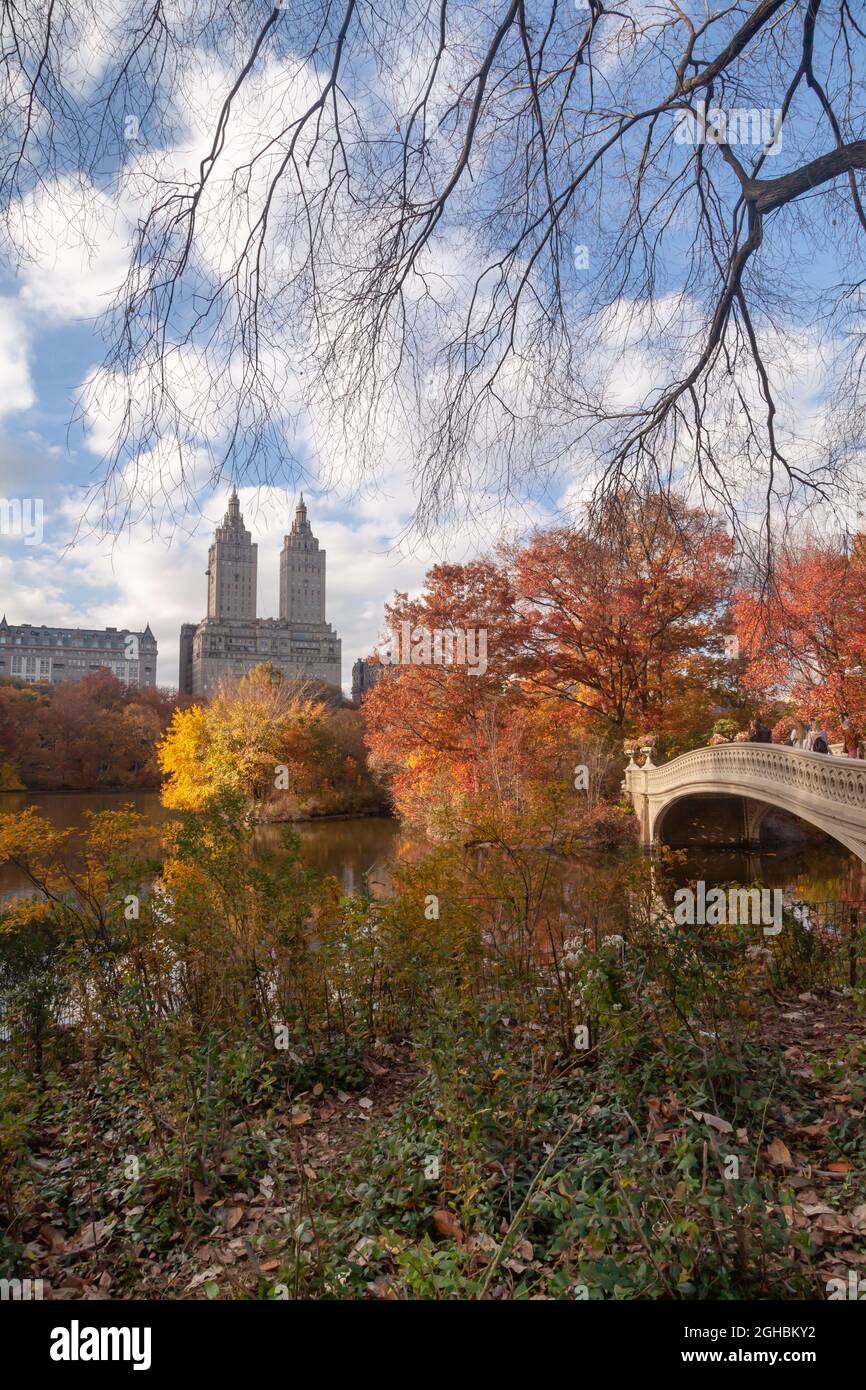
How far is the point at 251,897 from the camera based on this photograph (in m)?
4.57

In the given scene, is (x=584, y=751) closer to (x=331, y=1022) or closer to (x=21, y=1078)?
(x=331, y=1022)

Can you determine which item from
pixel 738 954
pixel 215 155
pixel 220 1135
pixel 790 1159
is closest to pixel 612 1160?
pixel 790 1159

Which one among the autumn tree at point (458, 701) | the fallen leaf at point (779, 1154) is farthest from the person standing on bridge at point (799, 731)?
the fallen leaf at point (779, 1154)

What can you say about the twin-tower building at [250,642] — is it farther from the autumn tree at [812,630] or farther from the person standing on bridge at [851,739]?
the person standing on bridge at [851,739]

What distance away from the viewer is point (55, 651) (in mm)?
16484

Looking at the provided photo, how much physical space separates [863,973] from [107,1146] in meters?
4.50

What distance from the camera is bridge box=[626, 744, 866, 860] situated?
10219 mm

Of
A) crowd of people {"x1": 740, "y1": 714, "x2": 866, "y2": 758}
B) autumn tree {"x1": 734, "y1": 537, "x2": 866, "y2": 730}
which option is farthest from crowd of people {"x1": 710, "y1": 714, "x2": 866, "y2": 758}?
autumn tree {"x1": 734, "y1": 537, "x2": 866, "y2": 730}

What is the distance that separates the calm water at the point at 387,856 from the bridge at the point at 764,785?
130cm

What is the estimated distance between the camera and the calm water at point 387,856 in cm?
1376

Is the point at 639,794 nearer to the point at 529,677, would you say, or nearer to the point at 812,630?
the point at 529,677

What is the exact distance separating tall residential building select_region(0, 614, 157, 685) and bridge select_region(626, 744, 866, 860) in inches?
A: 472

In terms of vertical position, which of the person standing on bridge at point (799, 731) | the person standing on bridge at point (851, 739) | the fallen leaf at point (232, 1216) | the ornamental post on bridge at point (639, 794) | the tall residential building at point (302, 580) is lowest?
the fallen leaf at point (232, 1216)

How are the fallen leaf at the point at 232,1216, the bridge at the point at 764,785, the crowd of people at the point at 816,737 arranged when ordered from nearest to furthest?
1. the fallen leaf at the point at 232,1216
2. the bridge at the point at 764,785
3. the crowd of people at the point at 816,737
